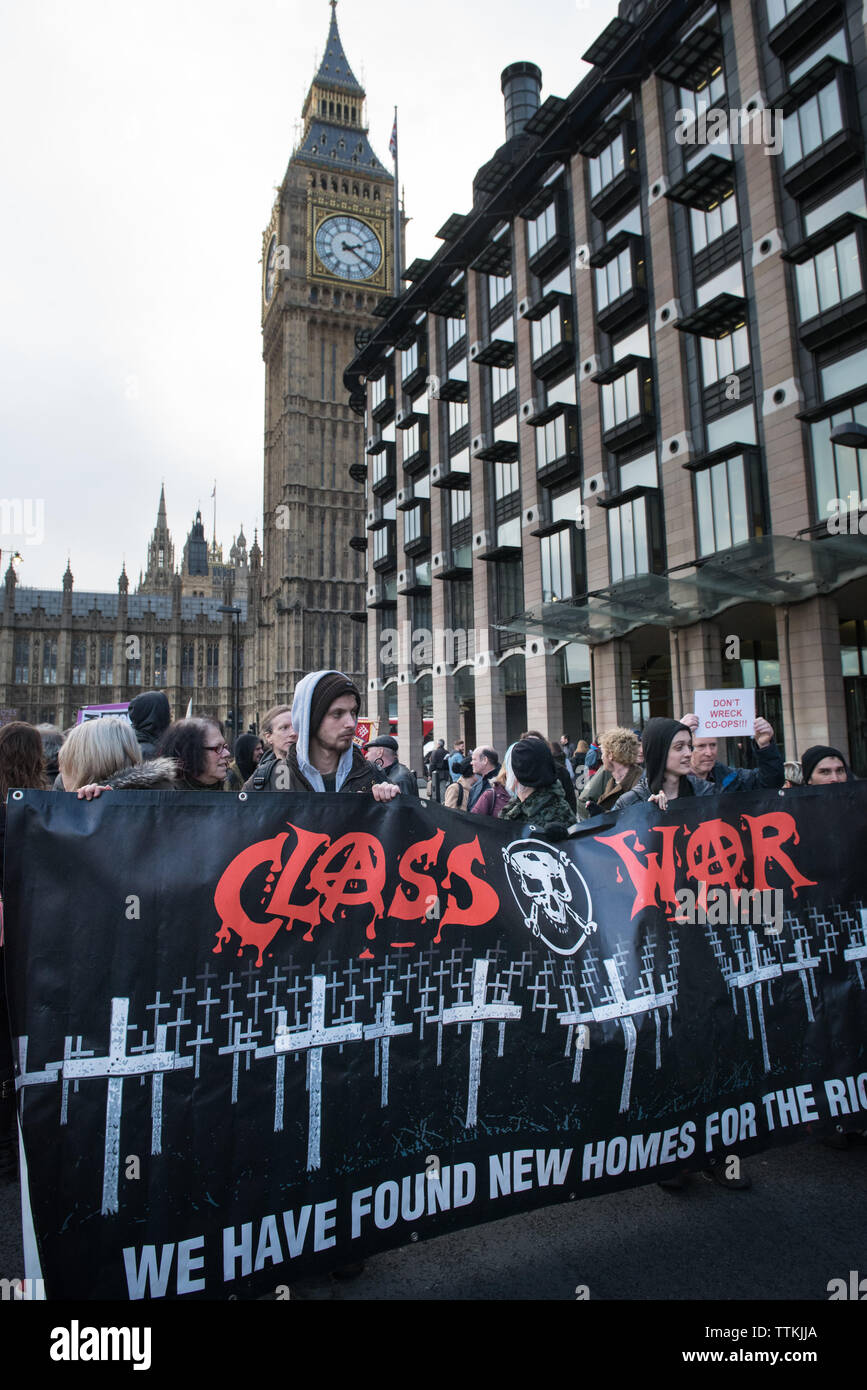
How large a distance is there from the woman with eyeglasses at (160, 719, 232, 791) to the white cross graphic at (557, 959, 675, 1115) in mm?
2142

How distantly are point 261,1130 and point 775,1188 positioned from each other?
2.65m

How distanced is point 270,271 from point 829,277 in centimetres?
7693

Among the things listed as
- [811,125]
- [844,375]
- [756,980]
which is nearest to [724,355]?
[844,375]

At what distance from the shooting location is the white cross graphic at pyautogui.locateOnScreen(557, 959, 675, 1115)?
3.33m

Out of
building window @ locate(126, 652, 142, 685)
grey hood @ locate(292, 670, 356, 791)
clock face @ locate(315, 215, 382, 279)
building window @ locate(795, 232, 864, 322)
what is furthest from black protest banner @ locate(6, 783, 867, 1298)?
building window @ locate(126, 652, 142, 685)

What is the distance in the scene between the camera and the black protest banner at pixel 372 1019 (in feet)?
8.47

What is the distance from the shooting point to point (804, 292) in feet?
65.9

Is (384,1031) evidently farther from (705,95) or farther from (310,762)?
(705,95)

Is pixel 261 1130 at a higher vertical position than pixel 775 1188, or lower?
higher

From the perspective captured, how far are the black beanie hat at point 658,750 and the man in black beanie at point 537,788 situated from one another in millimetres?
542

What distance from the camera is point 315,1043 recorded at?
293 centimetres

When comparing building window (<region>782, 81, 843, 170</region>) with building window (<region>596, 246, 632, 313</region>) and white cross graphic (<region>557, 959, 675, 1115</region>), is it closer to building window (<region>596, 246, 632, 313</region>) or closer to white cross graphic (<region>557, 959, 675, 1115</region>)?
building window (<region>596, 246, 632, 313</region>)
